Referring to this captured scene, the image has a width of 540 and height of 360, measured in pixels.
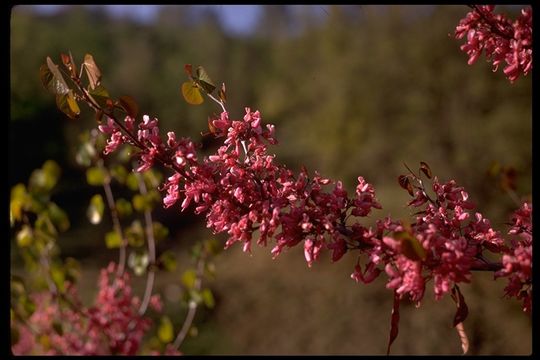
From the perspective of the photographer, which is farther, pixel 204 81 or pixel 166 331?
pixel 166 331

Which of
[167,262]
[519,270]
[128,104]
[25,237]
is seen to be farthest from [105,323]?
[519,270]

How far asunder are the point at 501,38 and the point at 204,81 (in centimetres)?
67

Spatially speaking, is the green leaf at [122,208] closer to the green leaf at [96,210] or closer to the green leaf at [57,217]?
the green leaf at [96,210]

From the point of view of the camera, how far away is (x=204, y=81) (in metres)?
1.17

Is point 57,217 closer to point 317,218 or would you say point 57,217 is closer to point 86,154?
point 86,154

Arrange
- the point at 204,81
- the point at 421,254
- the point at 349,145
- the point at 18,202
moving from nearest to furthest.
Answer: the point at 421,254
the point at 204,81
the point at 18,202
the point at 349,145

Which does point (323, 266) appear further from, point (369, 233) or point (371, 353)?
point (369, 233)

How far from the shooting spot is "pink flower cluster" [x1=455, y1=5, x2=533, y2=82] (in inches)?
43.9

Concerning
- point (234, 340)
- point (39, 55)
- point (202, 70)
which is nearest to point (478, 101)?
point (234, 340)

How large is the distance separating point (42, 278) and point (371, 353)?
445 centimetres

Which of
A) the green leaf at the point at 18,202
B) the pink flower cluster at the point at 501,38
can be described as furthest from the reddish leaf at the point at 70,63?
the green leaf at the point at 18,202

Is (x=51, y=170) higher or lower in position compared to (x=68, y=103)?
higher

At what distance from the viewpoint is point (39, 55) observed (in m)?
12.5

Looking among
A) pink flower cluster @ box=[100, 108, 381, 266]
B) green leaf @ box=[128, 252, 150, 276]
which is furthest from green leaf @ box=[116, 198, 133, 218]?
pink flower cluster @ box=[100, 108, 381, 266]
